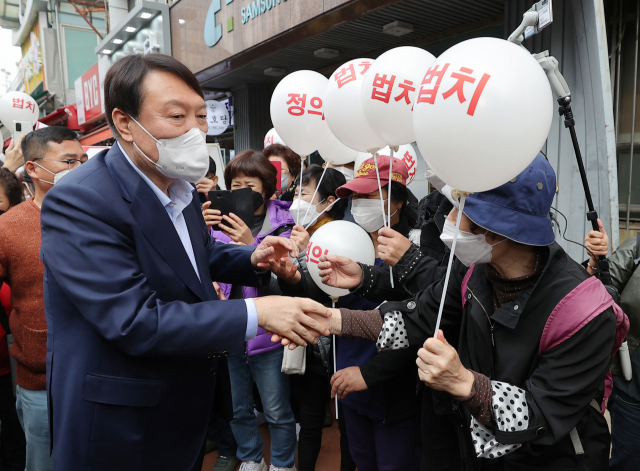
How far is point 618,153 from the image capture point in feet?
13.9

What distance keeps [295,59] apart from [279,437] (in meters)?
6.60

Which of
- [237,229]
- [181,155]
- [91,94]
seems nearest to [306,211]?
[237,229]

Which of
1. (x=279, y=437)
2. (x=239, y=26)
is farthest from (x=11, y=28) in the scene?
(x=279, y=437)

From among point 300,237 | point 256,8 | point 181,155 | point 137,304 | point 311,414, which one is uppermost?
point 256,8

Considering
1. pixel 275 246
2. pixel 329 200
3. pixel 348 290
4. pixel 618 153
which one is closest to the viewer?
pixel 275 246

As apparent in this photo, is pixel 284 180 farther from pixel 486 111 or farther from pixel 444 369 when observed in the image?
pixel 444 369

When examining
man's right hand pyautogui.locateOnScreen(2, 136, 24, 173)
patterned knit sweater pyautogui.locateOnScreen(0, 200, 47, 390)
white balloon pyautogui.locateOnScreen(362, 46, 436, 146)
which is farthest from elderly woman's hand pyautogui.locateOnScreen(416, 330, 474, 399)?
man's right hand pyautogui.locateOnScreen(2, 136, 24, 173)

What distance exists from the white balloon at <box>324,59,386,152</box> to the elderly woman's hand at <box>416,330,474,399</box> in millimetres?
1451

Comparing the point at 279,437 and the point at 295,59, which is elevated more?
the point at 295,59

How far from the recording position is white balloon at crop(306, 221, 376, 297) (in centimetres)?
229

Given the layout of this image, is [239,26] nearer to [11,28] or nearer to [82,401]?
[82,401]

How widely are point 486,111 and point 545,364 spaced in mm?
785

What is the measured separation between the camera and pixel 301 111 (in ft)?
10.1

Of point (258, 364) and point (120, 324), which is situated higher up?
point (120, 324)
